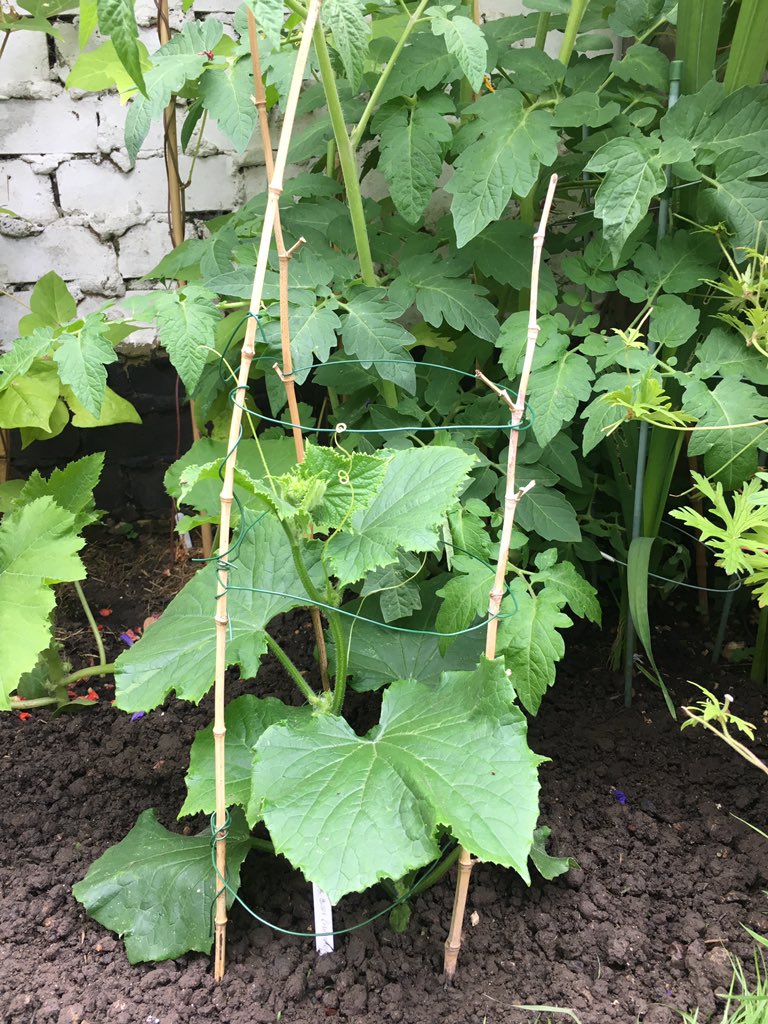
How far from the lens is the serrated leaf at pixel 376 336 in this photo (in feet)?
5.14

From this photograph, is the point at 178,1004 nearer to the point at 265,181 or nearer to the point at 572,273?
the point at 572,273

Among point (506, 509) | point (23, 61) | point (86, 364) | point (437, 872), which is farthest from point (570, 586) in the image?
point (23, 61)

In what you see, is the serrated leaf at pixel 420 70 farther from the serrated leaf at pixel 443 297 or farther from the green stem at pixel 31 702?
the green stem at pixel 31 702

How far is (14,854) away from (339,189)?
1.51 m

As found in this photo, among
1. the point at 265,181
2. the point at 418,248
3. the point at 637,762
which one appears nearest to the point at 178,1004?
the point at 637,762

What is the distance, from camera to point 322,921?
1.39 metres

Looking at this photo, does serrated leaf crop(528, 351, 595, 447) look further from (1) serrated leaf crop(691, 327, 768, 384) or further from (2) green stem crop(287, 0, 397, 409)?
(2) green stem crop(287, 0, 397, 409)

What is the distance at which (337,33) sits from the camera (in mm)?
1258

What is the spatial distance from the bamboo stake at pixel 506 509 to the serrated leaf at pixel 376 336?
0.31 meters

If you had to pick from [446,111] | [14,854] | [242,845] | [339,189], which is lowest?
[14,854]

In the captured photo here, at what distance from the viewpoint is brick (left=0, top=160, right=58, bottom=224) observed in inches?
90.5

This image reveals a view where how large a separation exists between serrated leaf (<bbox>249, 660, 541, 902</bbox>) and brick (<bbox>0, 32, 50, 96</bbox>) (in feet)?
6.26

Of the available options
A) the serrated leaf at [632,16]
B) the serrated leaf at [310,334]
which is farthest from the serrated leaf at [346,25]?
the serrated leaf at [632,16]

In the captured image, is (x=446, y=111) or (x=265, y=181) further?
(x=265, y=181)
